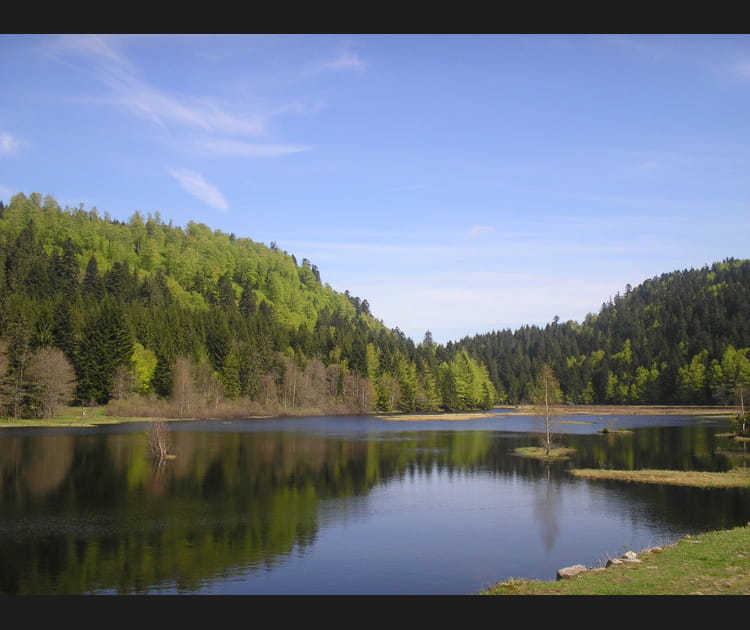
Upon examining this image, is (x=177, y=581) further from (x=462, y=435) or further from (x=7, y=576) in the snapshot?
(x=462, y=435)

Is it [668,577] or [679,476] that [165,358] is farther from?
[668,577]

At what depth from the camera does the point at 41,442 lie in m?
73.1

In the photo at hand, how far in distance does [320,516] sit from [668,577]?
21825 millimetres

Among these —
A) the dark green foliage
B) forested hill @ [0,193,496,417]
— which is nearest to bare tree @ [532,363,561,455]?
forested hill @ [0,193,496,417]

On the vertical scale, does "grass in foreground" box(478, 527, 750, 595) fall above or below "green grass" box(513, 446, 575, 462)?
above

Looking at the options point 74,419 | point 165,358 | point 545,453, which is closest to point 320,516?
point 545,453

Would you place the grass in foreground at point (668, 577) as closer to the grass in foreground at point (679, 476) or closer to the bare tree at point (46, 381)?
the grass in foreground at point (679, 476)

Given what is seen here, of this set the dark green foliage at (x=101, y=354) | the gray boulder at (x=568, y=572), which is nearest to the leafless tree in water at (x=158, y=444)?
the gray boulder at (x=568, y=572)

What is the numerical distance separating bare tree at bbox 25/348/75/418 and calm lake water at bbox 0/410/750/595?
34.5 m

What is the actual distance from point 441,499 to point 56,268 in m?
160

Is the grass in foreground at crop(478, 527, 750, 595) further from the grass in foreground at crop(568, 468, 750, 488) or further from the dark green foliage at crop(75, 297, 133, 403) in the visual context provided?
the dark green foliage at crop(75, 297, 133, 403)

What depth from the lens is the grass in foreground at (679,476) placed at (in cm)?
4897

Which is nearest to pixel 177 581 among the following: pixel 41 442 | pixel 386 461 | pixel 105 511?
pixel 105 511

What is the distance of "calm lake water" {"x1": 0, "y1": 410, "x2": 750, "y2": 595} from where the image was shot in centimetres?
2679
